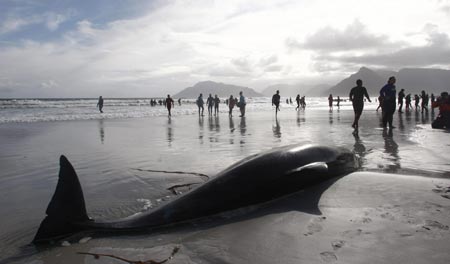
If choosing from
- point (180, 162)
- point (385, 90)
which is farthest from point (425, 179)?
point (385, 90)

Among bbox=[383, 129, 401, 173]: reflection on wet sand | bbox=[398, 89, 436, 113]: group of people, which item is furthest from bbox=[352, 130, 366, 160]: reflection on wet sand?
bbox=[398, 89, 436, 113]: group of people

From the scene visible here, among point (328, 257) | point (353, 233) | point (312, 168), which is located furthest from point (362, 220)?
point (312, 168)

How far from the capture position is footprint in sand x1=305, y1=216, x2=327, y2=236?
3.73 m

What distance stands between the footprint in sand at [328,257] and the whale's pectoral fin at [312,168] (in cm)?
200

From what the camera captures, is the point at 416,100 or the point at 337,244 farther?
the point at 416,100

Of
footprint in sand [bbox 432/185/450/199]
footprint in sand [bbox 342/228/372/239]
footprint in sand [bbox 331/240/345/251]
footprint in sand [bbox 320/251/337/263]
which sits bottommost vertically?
footprint in sand [bbox 320/251/337/263]

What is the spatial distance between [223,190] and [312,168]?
58.8 inches

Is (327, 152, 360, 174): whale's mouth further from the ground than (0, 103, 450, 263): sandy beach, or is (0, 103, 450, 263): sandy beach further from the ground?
(327, 152, 360, 174): whale's mouth

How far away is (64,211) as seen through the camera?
3.97 m

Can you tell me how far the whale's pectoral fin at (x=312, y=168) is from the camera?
16.9ft

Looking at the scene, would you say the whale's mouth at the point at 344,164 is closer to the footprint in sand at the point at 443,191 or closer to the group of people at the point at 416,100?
the footprint in sand at the point at 443,191

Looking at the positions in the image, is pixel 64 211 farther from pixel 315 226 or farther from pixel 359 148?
pixel 359 148

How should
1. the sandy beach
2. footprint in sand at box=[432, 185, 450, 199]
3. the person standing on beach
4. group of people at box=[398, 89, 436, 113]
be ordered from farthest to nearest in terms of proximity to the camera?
1. group of people at box=[398, 89, 436, 113]
2. the person standing on beach
3. footprint in sand at box=[432, 185, 450, 199]
4. the sandy beach

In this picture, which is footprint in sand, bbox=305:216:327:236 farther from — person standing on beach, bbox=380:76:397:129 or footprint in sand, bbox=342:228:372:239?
person standing on beach, bbox=380:76:397:129
